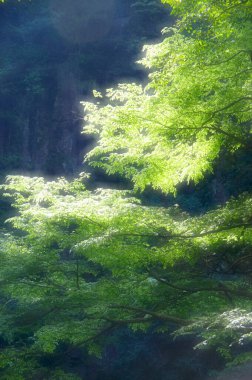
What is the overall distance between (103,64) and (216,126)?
20322 mm

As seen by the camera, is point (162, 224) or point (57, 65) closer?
point (162, 224)

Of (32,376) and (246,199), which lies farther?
(32,376)

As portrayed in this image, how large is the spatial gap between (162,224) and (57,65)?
20.8 m

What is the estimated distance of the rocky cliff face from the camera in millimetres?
23344

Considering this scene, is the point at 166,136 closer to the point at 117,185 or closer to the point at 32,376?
the point at 32,376

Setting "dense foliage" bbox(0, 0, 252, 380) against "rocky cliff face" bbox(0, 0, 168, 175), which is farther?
"rocky cliff face" bbox(0, 0, 168, 175)

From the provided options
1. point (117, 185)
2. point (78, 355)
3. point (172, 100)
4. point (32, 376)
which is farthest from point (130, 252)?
point (117, 185)

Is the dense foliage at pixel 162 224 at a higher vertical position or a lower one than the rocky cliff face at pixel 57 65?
lower

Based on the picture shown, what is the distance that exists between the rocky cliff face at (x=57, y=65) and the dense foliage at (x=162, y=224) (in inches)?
608

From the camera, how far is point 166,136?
16.8ft

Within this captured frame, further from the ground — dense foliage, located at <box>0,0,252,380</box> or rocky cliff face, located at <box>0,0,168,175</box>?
rocky cliff face, located at <box>0,0,168,175</box>

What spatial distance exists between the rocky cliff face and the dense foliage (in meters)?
15.4

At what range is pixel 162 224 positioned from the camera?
5.90m

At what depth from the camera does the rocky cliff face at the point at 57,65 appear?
23.3 meters
